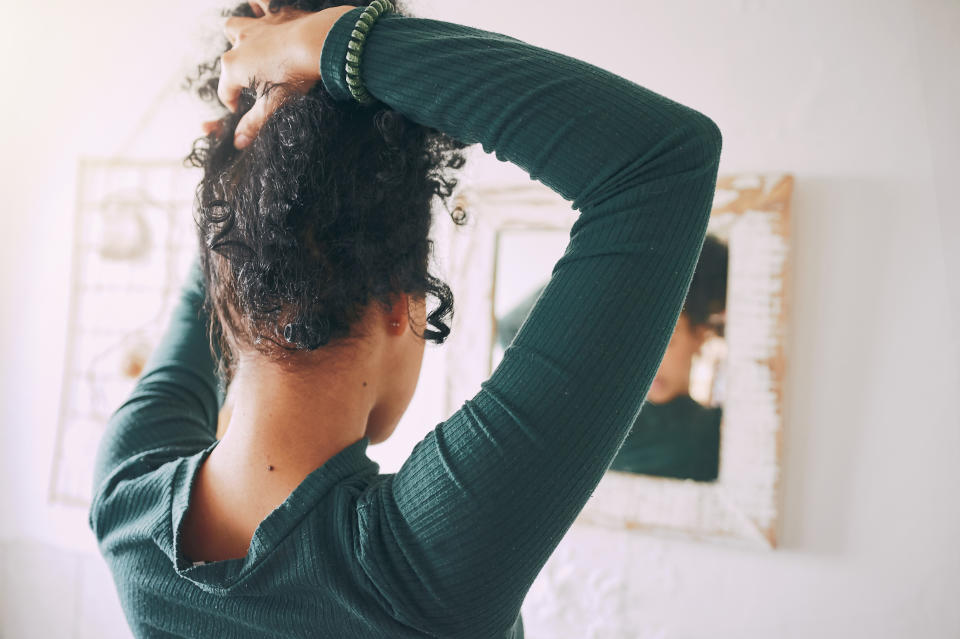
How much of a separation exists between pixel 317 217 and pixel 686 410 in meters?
0.83

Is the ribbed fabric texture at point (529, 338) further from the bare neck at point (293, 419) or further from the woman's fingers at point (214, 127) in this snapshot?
the woman's fingers at point (214, 127)

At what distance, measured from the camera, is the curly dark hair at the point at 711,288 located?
106cm

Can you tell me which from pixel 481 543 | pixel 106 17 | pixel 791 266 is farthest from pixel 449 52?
pixel 106 17

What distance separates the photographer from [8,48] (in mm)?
1693

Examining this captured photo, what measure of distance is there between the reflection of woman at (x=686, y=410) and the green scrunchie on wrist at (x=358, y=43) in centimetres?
71

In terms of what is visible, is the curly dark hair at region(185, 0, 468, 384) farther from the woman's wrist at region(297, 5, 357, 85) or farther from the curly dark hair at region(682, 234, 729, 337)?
the curly dark hair at region(682, 234, 729, 337)

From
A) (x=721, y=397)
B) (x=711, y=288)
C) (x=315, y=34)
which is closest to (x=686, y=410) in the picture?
(x=721, y=397)

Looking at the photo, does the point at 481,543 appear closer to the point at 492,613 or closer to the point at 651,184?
the point at 492,613

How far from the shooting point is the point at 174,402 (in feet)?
1.95

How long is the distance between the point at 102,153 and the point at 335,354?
1453mm

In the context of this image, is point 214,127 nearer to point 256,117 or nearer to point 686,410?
point 256,117

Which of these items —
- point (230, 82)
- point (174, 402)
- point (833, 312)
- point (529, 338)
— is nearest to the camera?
point (529, 338)

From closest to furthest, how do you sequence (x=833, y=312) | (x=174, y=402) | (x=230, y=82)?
(x=230, y=82)
(x=174, y=402)
(x=833, y=312)

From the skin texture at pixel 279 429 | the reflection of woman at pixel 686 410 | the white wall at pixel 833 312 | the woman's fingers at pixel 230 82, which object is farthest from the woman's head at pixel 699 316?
the woman's fingers at pixel 230 82
